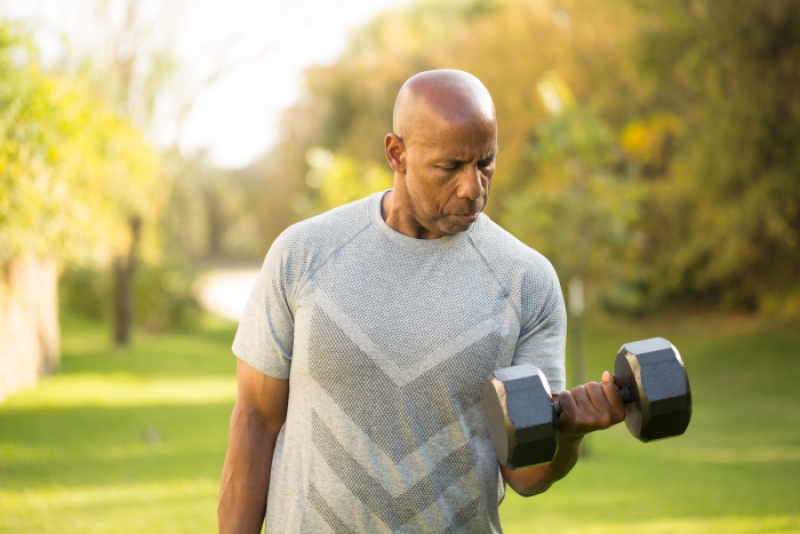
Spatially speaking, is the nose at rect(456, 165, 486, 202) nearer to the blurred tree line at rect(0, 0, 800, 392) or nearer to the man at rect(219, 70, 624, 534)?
the man at rect(219, 70, 624, 534)

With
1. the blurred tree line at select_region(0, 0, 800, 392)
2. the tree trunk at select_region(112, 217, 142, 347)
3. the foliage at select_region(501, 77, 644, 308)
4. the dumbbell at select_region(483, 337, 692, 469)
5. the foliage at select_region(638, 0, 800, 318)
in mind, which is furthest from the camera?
the tree trunk at select_region(112, 217, 142, 347)

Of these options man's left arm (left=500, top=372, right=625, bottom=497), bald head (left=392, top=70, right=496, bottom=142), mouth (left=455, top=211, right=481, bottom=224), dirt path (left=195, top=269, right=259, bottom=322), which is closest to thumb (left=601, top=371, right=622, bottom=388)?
man's left arm (left=500, top=372, right=625, bottom=497)

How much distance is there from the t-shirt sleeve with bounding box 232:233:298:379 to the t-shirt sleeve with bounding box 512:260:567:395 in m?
0.50

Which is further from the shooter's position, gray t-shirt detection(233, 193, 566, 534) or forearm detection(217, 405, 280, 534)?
forearm detection(217, 405, 280, 534)

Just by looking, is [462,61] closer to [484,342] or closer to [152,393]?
[152,393]

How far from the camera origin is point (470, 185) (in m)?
1.59

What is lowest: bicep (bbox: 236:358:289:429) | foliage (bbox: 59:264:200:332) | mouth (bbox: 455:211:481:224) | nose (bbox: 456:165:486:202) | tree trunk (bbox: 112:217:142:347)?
foliage (bbox: 59:264:200:332)

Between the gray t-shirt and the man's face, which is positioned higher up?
the man's face

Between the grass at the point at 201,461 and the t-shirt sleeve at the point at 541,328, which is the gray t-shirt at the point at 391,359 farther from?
the grass at the point at 201,461

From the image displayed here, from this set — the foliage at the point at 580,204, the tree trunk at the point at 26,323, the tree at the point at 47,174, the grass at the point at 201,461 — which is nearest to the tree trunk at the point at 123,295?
the grass at the point at 201,461

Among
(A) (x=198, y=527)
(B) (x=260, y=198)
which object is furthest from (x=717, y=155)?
(B) (x=260, y=198)

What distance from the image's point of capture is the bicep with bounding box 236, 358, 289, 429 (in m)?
1.71

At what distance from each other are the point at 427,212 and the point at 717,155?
13.3 meters

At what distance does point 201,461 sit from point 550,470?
6.48 m
